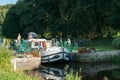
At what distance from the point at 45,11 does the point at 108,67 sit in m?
36.5

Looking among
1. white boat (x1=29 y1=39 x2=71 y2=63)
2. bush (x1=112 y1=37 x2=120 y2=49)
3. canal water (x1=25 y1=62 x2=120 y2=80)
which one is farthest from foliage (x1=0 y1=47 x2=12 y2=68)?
bush (x1=112 y1=37 x2=120 y2=49)

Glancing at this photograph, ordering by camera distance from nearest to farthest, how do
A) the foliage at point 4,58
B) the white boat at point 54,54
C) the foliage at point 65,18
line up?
the foliage at point 4,58, the white boat at point 54,54, the foliage at point 65,18

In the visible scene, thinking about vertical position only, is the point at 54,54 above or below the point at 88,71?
above

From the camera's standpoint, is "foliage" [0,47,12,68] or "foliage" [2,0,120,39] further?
"foliage" [2,0,120,39]

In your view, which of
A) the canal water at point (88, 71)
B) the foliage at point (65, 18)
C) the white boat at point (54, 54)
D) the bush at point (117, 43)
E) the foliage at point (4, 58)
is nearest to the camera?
the foliage at point (4, 58)

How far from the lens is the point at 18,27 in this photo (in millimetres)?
77438

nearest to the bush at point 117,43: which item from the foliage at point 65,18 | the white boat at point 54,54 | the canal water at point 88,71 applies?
the canal water at point 88,71

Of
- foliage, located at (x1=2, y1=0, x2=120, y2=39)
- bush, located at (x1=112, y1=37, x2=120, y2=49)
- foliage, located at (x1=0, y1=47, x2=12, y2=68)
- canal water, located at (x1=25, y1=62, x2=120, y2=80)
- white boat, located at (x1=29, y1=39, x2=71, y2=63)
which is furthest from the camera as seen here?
foliage, located at (x1=2, y1=0, x2=120, y2=39)

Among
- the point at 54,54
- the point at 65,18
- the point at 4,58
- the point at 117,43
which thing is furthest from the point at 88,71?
the point at 65,18

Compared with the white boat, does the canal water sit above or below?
below

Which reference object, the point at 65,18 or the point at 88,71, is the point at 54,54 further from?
the point at 65,18

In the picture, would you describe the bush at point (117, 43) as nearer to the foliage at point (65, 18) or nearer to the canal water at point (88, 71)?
the canal water at point (88, 71)

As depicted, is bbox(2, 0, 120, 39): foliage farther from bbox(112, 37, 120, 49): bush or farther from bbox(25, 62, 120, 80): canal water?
bbox(25, 62, 120, 80): canal water

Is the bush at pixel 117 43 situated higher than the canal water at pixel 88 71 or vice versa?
the bush at pixel 117 43
